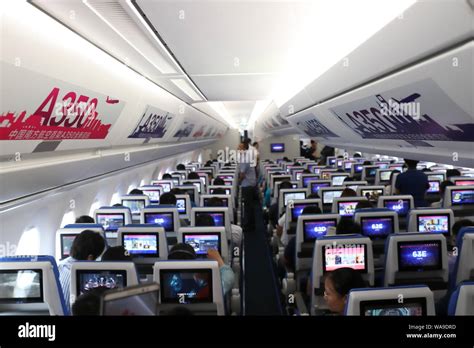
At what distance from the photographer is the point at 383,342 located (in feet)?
4.88

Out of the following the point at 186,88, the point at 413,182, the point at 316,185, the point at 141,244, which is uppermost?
the point at 186,88

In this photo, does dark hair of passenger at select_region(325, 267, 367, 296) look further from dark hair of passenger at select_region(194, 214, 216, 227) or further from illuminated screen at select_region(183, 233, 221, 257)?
dark hair of passenger at select_region(194, 214, 216, 227)

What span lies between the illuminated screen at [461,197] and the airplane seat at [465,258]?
14.3ft

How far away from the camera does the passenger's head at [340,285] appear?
385 centimetres

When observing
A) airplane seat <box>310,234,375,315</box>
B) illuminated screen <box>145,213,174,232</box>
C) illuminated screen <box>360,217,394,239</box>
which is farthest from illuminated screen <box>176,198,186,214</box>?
airplane seat <box>310,234,375,315</box>

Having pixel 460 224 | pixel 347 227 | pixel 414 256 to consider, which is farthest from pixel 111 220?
pixel 460 224

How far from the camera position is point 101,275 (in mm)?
4180

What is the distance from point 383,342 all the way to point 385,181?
1338 cm

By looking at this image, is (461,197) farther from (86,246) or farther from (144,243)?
(86,246)

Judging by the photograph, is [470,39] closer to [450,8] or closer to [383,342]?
[450,8]

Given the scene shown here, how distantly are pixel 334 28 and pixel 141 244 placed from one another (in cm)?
360

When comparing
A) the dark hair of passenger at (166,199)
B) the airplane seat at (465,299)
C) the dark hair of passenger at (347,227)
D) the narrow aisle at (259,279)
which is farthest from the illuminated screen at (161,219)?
the airplane seat at (465,299)

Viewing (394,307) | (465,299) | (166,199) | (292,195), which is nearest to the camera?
(465,299)

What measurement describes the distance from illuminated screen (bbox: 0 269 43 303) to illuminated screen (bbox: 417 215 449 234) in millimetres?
5252
